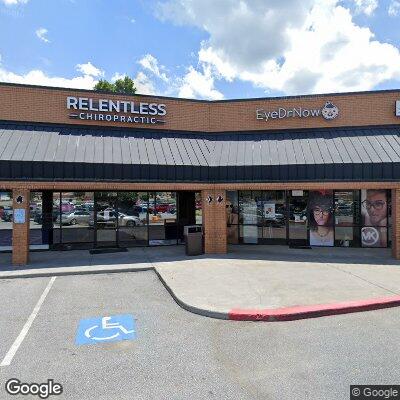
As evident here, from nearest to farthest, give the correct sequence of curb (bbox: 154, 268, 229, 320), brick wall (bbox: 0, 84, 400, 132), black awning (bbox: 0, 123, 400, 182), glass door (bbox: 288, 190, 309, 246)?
curb (bbox: 154, 268, 229, 320)
black awning (bbox: 0, 123, 400, 182)
brick wall (bbox: 0, 84, 400, 132)
glass door (bbox: 288, 190, 309, 246)

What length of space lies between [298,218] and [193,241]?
5605 millimetres

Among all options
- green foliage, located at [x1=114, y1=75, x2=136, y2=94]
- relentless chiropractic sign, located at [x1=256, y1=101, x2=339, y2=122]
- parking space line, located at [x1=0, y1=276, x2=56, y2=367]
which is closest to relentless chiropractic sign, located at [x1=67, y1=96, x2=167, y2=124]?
relentless chiropractic sign, located at [x1=256, y1=101, x2=339, y2=122]

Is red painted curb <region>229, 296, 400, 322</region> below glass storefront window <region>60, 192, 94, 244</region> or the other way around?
below

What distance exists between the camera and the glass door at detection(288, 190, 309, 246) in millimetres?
16500

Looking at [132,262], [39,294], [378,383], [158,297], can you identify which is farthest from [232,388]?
[132,262]

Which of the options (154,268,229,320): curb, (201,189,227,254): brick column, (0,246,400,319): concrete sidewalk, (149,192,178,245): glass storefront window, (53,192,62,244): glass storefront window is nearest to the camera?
(154,268,229,320): curb

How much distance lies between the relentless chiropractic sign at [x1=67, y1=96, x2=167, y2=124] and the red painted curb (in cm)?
1066

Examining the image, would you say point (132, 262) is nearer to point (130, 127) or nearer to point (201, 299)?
point (201, 299)

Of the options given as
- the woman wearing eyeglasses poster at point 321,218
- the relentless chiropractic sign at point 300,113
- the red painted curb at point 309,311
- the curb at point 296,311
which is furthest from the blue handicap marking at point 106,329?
the relentless chiropractic sign at point 300,113

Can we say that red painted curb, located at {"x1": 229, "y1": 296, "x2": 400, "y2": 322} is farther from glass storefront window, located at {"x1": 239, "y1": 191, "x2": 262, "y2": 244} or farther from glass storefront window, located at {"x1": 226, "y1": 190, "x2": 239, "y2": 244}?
glass storefront window, located at {"x1": 226, "y1": 190, "x2": 239, "y2": 244}

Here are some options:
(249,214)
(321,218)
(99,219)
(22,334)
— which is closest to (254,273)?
(249,214)

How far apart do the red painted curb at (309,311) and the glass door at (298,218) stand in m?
8.28

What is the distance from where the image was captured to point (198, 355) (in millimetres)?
5742

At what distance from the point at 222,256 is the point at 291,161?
4.60 m
